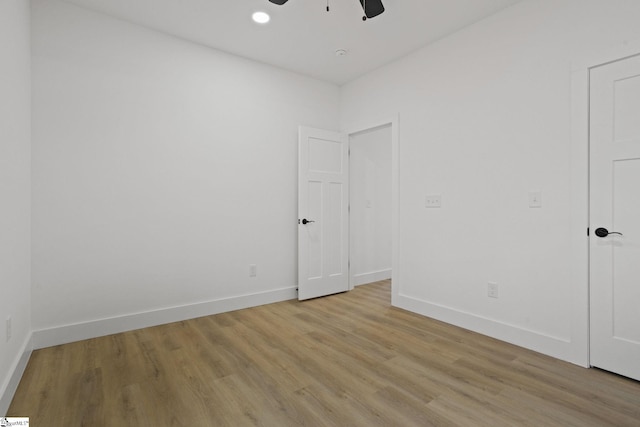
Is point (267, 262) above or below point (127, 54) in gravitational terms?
below

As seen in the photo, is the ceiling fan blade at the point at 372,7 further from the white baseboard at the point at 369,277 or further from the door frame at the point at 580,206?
the white baseboard at the point at 369,277

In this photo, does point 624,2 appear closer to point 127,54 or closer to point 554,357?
point 554,357

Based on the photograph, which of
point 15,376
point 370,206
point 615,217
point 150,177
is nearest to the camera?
point 15,376

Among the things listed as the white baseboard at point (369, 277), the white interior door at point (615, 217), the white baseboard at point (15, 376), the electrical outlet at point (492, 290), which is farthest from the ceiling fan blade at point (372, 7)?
the white baseboard at point (15, 376)

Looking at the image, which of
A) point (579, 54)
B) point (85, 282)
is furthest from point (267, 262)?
point (579, 54)

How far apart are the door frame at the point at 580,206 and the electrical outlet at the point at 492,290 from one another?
560 millimetres

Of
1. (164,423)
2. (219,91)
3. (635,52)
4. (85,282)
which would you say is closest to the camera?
(164,423)

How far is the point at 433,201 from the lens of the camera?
3.34 meters

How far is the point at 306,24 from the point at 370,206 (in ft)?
8.78

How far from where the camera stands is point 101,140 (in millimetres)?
2859

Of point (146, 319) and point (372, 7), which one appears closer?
point (372, 7)

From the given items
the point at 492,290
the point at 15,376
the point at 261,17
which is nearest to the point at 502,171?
the point at 492,290

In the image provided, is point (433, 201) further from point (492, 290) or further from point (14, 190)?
point (14, 190)

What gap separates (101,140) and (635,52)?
13.6 feet
